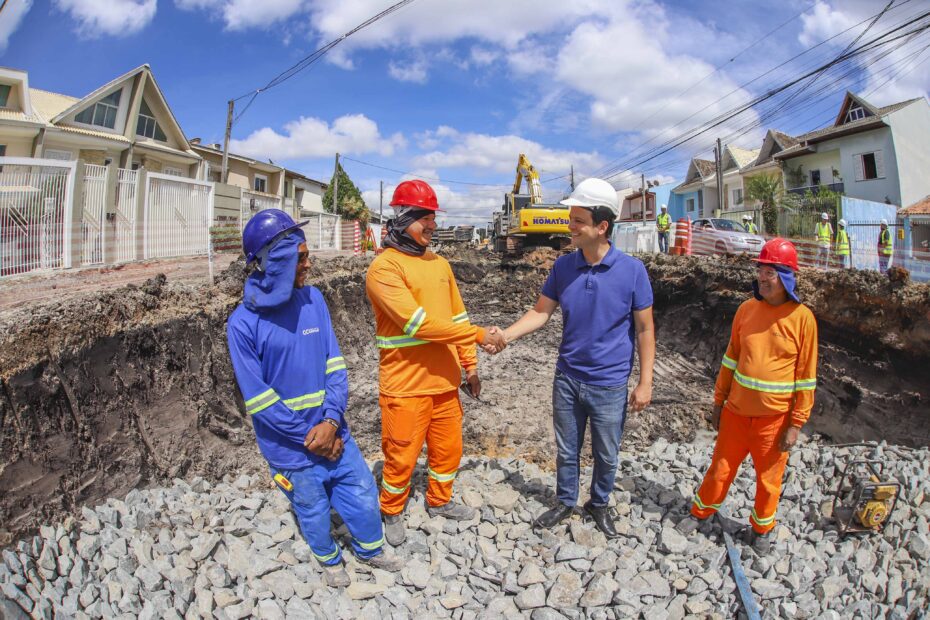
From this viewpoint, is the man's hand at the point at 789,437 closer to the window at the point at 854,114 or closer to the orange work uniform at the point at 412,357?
the orange work uniform at the point at 412,357

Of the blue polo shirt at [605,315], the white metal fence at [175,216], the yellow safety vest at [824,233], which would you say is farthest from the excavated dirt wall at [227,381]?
the yellow safety vest at [824,233]

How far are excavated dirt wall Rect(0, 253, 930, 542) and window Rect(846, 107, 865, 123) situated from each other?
22.8 meters

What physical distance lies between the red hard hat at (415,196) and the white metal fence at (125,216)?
8361mm

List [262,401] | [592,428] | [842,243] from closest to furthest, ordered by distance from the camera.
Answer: [262,401] → [592,428] → [842,243]

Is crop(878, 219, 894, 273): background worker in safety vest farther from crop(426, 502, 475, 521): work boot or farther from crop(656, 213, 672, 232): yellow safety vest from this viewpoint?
crop(426, 502, 475, 521): work boot

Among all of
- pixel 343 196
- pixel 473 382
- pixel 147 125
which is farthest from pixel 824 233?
pixel 343 196

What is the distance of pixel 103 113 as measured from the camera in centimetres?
1719

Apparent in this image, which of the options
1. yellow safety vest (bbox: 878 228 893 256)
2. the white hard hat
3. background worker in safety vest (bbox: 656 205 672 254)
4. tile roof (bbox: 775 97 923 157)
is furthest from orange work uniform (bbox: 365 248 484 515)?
tile roof (bbox: 775 97 923 157)

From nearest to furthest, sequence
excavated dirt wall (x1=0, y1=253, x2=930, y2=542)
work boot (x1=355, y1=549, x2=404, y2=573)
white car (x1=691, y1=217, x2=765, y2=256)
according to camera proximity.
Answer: work boot (x1=355, y1=549, x2=404, y2=573) < excavated dirt wall (x1=0, y1=253, x2=930, y2=542) < white car (x1=691, y1=217, x2=765, y2=256)

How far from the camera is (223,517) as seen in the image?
10.4 feet

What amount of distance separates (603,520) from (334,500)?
1661 millimetres

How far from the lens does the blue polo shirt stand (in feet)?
9.65

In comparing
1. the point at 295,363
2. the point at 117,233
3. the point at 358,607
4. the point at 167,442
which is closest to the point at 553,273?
the point at 295,363

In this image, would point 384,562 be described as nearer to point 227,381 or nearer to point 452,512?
Answer: point 452,512
